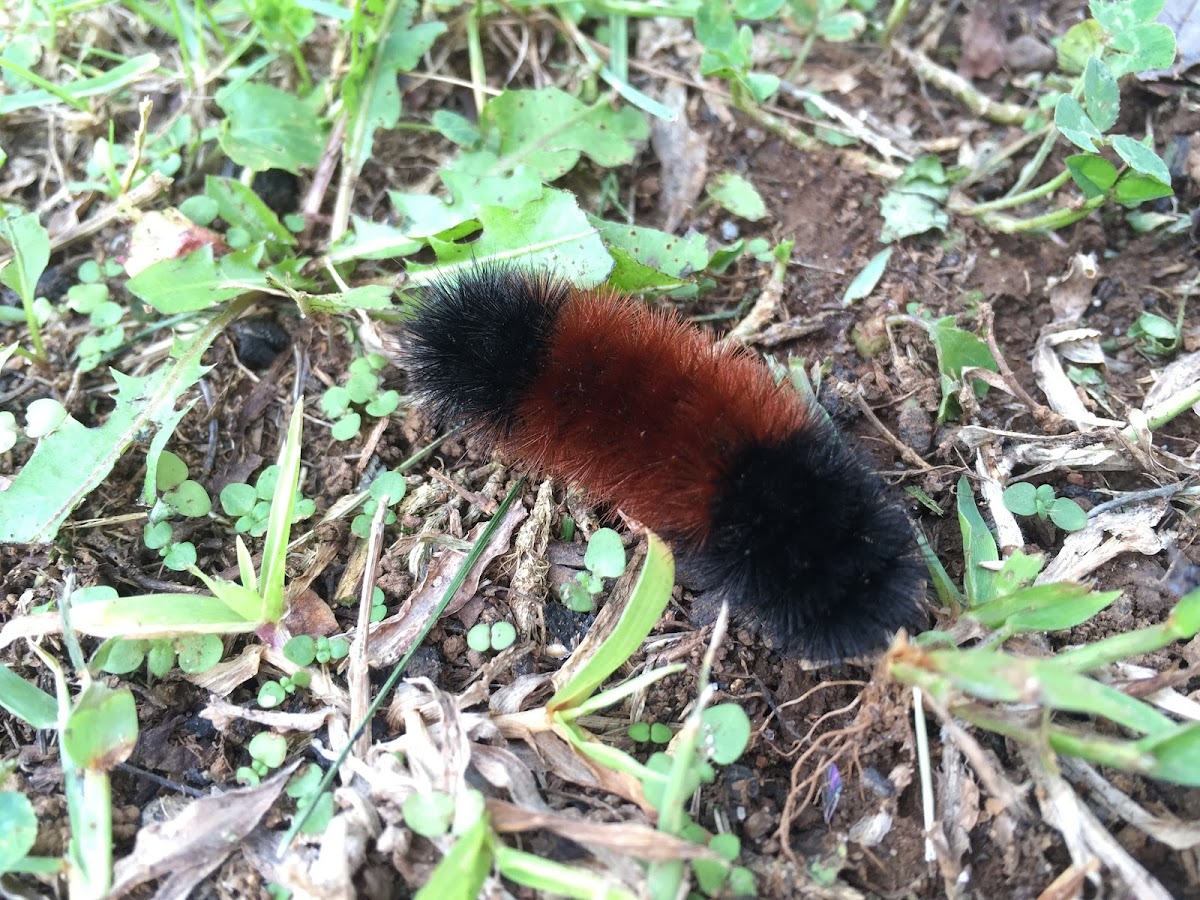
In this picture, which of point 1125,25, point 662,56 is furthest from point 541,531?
point 1125,25

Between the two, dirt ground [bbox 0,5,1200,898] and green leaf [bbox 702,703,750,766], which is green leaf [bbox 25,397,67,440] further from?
green leaf [bbox 702,703,750,766]

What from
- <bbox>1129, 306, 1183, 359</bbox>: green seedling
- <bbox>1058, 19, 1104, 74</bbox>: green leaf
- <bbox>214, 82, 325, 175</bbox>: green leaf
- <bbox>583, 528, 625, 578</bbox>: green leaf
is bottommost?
<bbox>583, 528, 625, 578</bbox>: green leaf

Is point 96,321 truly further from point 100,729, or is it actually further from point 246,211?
point 100,729

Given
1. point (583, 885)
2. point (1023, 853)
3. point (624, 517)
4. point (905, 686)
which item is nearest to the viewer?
point (583, 885)

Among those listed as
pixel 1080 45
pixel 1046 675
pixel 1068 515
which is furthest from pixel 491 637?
pixel 1080 45

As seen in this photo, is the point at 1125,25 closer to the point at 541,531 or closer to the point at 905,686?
the point at 905,686

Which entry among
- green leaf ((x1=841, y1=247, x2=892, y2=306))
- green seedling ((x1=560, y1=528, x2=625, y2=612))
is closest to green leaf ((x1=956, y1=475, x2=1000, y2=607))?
green leaf ((x1=841, y1=247, x2=892, y2=306))
